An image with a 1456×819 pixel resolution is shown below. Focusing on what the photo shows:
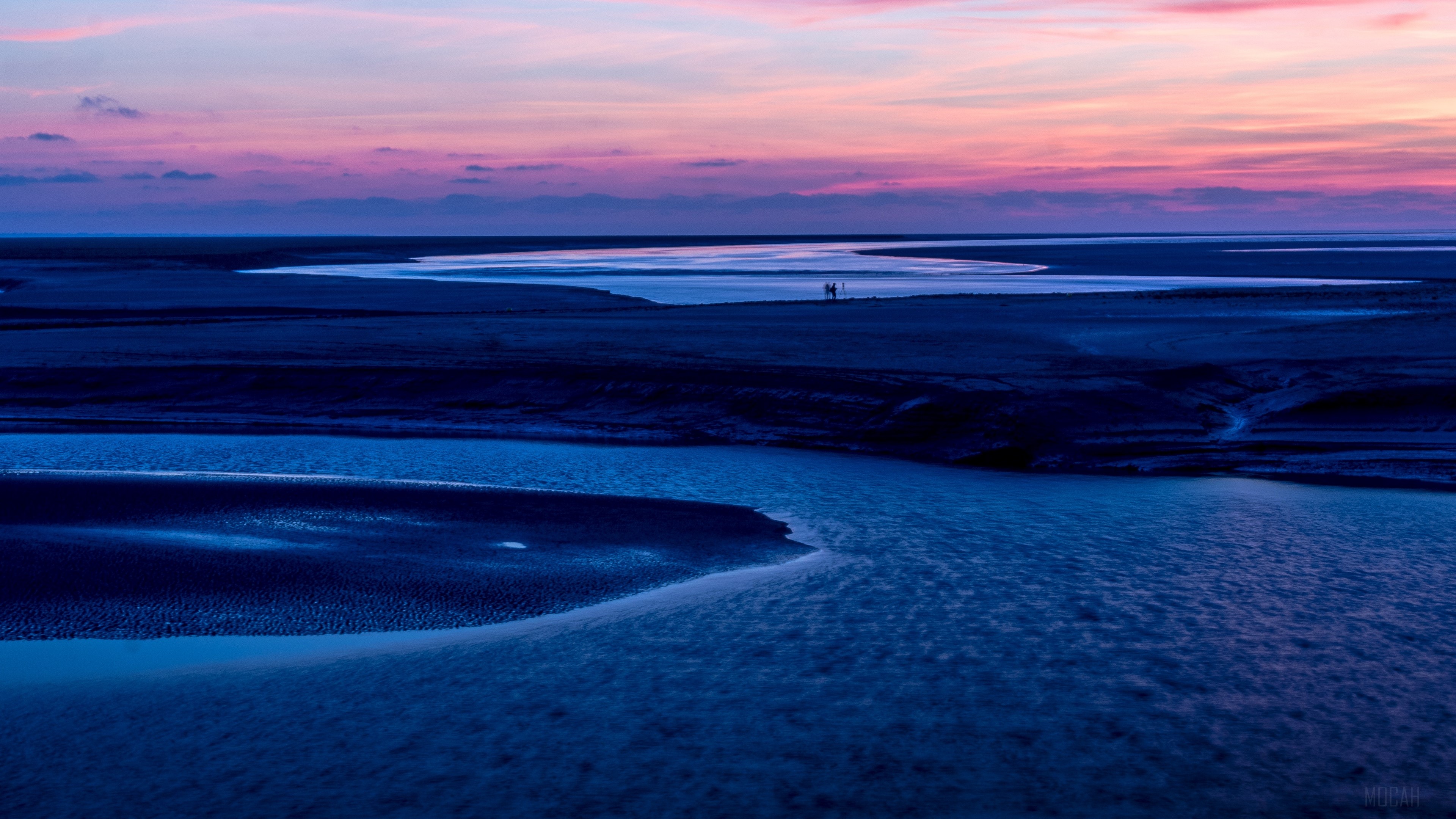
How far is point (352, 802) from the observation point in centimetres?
628

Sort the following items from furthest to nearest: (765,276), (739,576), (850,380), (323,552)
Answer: (765,276), (850,380), (323,552), (739,576)

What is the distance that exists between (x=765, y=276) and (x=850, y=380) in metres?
43.3

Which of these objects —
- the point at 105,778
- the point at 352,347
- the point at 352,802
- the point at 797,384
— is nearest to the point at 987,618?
the point at 352,802

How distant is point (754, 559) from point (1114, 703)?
421 centimetres

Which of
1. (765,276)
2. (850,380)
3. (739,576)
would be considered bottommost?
(739,576)

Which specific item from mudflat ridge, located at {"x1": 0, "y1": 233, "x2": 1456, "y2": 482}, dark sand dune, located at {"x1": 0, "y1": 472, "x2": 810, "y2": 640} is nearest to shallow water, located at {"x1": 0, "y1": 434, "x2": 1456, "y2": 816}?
dark sand dune, located at {"x1": 0, "y1": 472, "x2": 810, "y2": 640}

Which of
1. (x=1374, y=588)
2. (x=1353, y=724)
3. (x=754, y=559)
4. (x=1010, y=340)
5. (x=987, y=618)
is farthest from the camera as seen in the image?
(x=1010, y=340)

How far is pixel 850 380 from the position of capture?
63.9ft

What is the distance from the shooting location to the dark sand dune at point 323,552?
31.0 ft

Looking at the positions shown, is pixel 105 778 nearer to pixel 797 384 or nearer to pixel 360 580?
pixel 360 580

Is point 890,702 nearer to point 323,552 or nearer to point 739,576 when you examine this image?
point 739,576

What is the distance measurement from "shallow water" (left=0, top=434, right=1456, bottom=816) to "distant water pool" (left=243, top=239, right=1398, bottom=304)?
31.4 meters

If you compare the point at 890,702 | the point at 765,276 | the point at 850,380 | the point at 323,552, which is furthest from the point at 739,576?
the point at 765,276

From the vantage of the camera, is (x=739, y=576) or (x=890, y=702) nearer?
(x=890, y=702)
